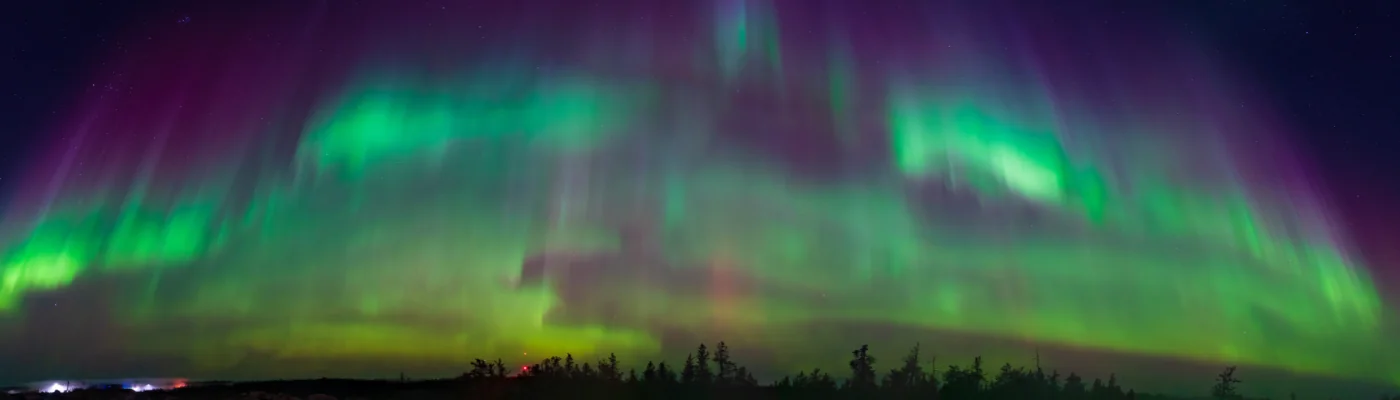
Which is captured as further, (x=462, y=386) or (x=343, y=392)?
(x=462, y=386)

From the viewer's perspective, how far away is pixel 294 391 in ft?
161

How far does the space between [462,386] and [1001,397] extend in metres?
31.9

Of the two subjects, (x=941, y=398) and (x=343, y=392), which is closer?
(x=343, y=392)

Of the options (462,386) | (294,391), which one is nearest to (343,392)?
(294,391)

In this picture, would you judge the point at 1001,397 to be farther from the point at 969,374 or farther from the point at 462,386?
the point at 462,386

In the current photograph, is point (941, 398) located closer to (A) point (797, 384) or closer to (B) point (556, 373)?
(A) point (797, 384)

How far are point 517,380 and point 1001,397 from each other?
29.1 meters

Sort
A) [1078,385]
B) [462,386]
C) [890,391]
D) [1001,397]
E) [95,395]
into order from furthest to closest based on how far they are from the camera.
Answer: [1078,385], [1001,397], [890,391], [462,386], [95,395]

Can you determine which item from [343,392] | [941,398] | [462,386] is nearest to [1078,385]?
[941,398]

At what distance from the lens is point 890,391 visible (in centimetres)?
6044

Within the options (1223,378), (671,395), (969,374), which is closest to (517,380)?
(671,395)

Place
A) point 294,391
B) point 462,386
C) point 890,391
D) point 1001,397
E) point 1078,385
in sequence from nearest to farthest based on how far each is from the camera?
point 294,391
point 462,386
point 890,391
point 1001,397
point 1078,385

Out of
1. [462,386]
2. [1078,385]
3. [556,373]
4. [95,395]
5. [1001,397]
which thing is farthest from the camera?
[1078,385]

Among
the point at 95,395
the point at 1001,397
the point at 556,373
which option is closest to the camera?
the point at 95,395
